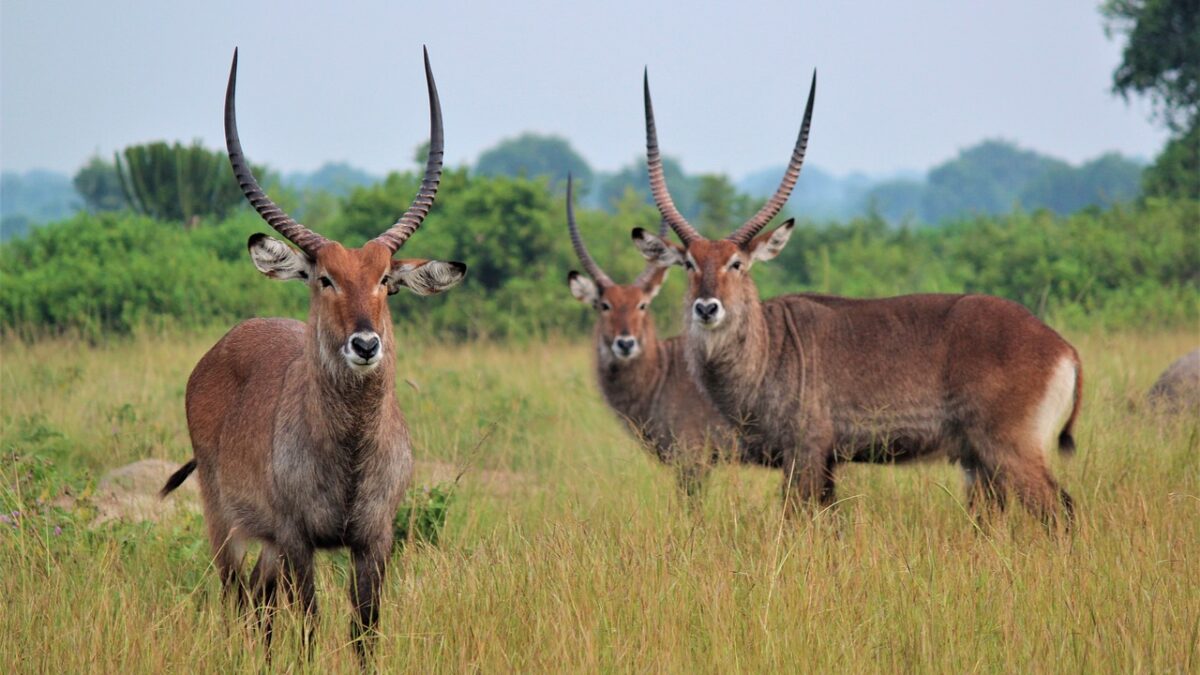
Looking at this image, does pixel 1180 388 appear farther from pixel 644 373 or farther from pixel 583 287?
pixel 583 287

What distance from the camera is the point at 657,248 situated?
6.38 metres

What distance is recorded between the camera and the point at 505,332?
13.6 metres

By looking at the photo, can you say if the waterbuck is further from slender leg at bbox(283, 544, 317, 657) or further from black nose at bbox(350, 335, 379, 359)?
black nose at bbox(350, 335, 379, 359)

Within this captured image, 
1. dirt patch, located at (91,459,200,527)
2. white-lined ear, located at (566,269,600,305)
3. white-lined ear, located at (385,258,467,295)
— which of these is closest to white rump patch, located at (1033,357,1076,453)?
white-lined ear, located at (385,258,467,295)

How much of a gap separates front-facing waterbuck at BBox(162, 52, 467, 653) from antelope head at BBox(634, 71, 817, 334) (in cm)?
193

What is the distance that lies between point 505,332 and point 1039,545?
9552 mm

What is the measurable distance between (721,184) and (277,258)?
62.0 ft

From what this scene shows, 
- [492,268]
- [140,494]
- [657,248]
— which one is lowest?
[140,494]

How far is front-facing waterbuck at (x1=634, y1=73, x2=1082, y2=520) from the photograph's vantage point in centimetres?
532

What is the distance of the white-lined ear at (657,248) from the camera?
6164 mm

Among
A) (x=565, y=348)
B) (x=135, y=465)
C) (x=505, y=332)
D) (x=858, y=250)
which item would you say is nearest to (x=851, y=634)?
(x=135, y=465)

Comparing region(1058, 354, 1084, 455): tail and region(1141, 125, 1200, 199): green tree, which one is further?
region(1141, 125, 1200, 199): green tree

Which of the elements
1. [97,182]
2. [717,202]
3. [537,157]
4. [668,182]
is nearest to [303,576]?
[717,202]

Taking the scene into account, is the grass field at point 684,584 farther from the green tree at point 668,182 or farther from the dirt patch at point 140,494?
the green tree at point 668,182
